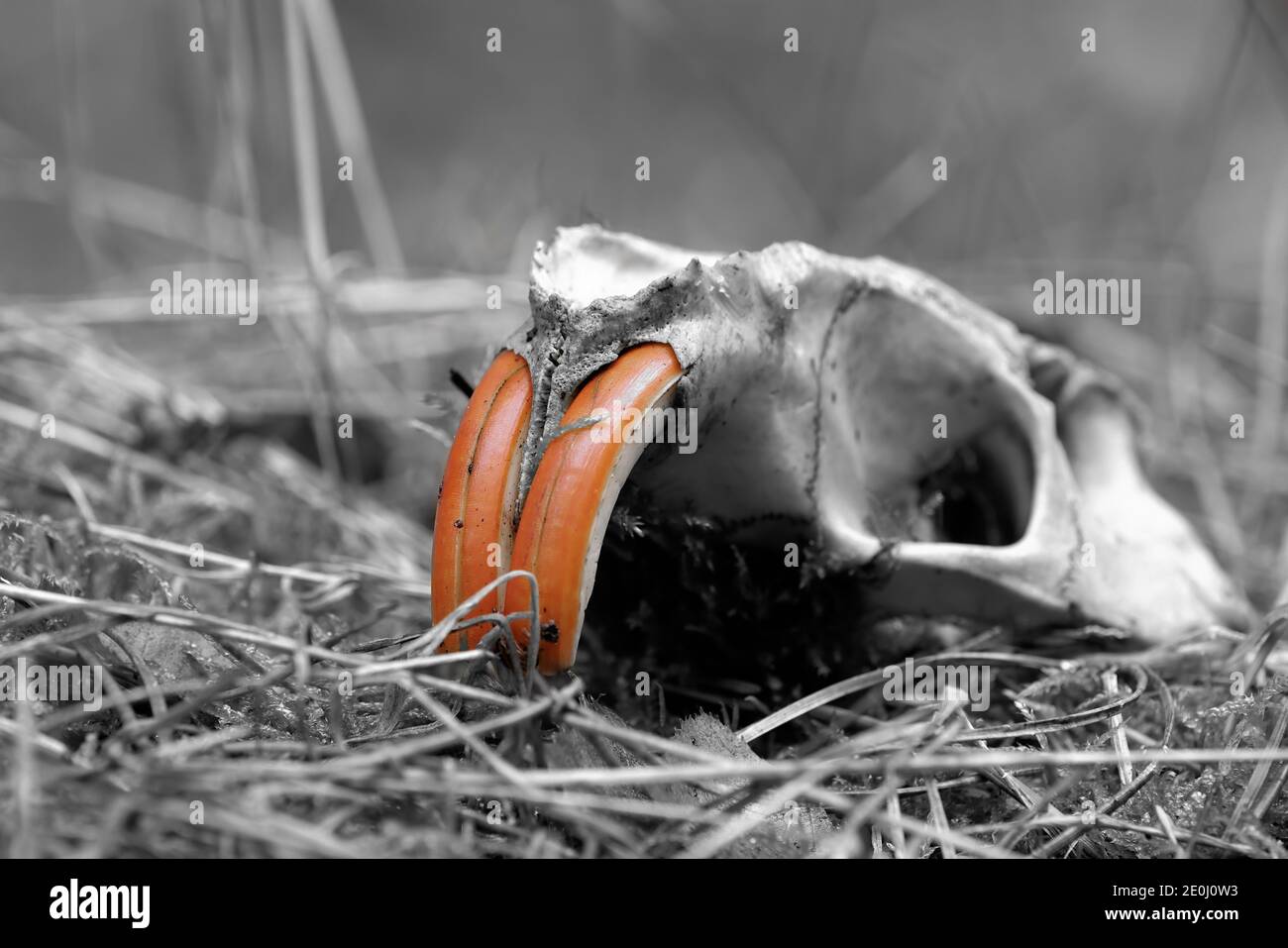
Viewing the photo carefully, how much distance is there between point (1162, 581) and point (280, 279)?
254 centimetres

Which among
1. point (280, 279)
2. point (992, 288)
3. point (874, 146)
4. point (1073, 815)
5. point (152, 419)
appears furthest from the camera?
point (874, 146)

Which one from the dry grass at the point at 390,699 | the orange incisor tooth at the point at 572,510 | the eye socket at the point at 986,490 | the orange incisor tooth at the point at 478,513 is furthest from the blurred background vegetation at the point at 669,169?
the eye socket at the point at 986,490

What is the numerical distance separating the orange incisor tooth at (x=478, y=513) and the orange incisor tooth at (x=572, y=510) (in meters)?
0.04

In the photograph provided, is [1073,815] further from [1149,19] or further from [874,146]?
[1149,19]

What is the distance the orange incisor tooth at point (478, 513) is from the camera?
4.96 ft

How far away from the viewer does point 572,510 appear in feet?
4.70

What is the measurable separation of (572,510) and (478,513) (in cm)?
16

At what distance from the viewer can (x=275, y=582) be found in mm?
2273

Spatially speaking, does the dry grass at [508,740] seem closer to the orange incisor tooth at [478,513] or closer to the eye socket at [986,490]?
the orange incisor tooth at [478,513]

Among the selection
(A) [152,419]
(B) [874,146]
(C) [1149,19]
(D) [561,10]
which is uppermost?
(D) [561,10]

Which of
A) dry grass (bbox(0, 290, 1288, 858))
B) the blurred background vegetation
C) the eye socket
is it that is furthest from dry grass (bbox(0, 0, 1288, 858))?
the eye socket

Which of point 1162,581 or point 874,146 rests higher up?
point 874,146

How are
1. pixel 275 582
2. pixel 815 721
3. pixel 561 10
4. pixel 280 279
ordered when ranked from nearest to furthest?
pixel 815 721 < pixel 275 582 < pixel 280 279 < pixel 561 10
